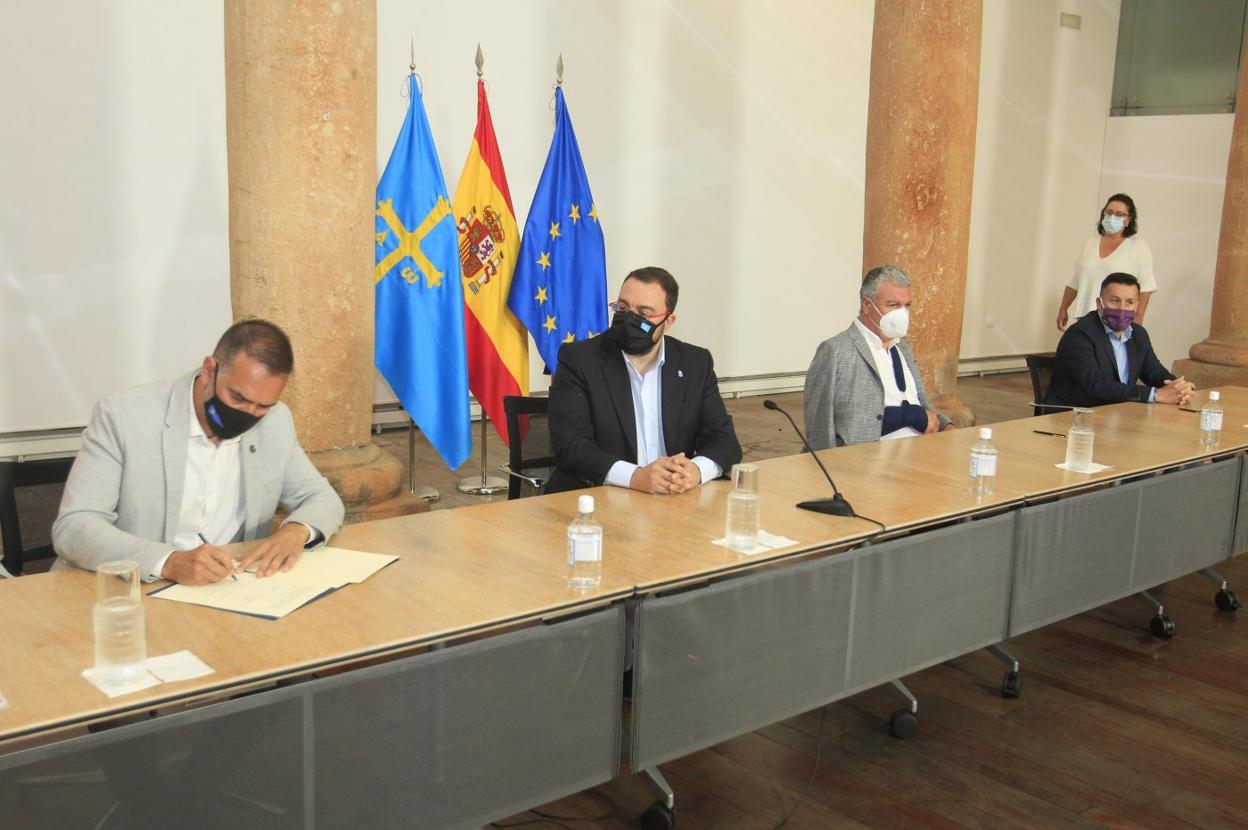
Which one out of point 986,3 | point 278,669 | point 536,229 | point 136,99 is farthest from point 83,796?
point 986,3

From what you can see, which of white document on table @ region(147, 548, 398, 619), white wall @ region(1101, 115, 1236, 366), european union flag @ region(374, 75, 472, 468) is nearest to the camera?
white document on table @ region(147, 548, 398, 619)

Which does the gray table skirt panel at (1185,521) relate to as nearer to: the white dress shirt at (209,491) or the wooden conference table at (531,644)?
the wooden conference table at (531,644)

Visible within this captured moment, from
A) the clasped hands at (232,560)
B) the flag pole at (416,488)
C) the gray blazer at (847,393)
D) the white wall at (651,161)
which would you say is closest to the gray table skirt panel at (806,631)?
the clasped hands at (232,560)

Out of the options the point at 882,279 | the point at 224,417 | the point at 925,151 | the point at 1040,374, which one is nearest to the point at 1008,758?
the point at 882,279

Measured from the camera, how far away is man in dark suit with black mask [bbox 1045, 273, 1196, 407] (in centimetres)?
544

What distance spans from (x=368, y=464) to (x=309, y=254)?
0.84m

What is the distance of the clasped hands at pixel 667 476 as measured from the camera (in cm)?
332

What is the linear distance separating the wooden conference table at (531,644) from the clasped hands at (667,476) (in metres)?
0.05

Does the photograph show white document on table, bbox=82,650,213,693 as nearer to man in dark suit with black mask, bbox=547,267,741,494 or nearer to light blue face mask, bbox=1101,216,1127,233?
man in dark suit with black mask, bbox=547,267,741,494

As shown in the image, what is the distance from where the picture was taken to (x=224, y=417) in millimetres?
2613

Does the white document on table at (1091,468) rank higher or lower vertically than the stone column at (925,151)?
lower

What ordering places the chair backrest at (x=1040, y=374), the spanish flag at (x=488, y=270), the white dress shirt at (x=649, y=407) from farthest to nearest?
1. the spanish flag at (x=488, y=270)
2. the chair backrest at (x=1040, y=374)
3. the white dress shirt at (x=649, y=407)

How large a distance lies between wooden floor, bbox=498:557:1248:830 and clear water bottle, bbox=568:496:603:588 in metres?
0.73

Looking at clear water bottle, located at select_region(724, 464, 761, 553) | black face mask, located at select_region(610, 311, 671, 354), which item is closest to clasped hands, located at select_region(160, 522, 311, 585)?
clear water bottle, located at select_region(724, 464, 761, 553)
